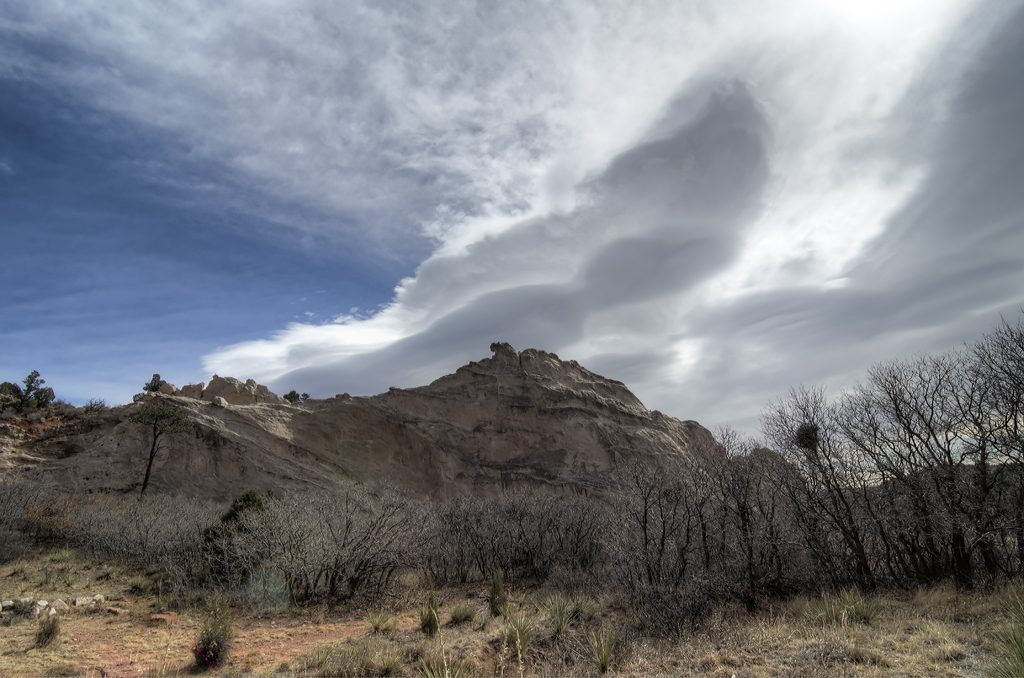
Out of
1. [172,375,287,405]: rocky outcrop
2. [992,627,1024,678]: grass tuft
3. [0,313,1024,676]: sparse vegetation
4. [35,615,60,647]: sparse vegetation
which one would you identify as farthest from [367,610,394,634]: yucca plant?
[172,375,287,405]: rocky outcrop

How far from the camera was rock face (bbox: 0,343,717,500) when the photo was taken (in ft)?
114

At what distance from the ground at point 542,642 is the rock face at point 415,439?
20.7 metres

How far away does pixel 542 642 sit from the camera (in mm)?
10625

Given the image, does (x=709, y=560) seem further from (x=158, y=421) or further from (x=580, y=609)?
(x=158, y=421)

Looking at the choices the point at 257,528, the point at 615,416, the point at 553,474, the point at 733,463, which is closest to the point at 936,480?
the point at 733,463

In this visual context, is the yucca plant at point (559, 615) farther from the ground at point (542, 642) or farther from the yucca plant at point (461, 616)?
the yucca plant at point (461, 616)

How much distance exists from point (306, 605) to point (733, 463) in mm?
13130

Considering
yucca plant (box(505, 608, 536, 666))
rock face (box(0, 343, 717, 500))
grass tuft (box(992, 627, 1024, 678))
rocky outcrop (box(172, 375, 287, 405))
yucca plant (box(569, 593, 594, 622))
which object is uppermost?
rocky outcrop (box(172, 375, 287, 405))

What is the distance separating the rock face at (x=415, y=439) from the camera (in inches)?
1363

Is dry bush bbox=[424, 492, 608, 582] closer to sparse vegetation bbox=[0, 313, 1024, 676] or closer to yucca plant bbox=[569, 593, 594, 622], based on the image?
sparse vegetation bbox=[0, 313, 1024, 676]

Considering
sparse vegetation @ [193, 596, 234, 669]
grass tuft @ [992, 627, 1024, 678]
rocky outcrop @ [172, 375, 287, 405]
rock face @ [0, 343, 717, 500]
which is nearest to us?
grass tuft @ [992, 627, 1024, 678]

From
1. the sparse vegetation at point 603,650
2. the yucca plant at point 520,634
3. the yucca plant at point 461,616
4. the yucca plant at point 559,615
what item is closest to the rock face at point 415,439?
the yucca plant at point 461,616

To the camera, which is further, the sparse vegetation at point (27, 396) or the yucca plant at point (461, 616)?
the sparse vegetation at point (27, 396)

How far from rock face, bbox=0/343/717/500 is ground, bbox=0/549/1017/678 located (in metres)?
20.7
